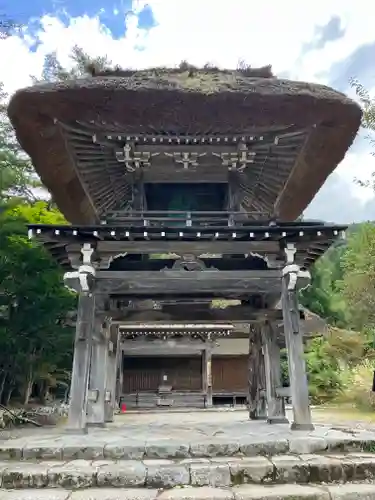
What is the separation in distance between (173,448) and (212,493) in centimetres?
133

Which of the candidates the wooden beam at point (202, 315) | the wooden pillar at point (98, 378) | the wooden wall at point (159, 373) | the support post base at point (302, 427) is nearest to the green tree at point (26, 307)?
the wooden pillar at point (98, 378)

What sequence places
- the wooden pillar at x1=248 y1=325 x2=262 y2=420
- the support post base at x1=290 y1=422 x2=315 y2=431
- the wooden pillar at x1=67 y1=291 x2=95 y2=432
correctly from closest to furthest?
the wooden pillar at x1=67 y1=291 x2=95 y2=432 < the support post base at x1=290 y1=422 x2=315 y2=431 < the wooden pillar at x1=248 y1=325 x2=262 y2=420

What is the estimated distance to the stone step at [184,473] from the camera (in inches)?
208

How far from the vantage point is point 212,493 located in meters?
4.91

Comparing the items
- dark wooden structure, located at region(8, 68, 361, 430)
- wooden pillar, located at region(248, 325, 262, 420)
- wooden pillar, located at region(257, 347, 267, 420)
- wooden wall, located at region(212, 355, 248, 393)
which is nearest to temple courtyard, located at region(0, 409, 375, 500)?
dark wooden structure, located at region(8, 68, 361, 430)

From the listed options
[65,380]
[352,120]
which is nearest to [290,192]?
[352,120]

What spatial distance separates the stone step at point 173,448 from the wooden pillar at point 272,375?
339 cm

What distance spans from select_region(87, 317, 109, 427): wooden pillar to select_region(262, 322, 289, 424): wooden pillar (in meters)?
3.76

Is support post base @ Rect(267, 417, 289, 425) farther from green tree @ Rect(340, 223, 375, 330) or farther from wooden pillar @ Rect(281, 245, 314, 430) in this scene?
green tree @ Rect(340, 223, 375, 330)

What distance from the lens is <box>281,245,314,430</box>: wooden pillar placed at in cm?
764

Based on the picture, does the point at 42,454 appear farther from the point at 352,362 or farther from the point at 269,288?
the point at 352,362

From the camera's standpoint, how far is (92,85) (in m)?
7.82

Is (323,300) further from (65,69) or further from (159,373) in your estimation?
(65,69)

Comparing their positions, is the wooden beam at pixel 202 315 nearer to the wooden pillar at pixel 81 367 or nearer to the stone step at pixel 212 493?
the wooden pillar at pixel 81 367
